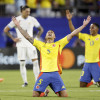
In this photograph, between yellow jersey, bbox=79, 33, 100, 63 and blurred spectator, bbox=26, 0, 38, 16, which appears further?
blurred spectator, bbox=26, 0, 38, 16

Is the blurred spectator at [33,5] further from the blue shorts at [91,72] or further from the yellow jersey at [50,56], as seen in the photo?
the yellow jersey at [50,56]

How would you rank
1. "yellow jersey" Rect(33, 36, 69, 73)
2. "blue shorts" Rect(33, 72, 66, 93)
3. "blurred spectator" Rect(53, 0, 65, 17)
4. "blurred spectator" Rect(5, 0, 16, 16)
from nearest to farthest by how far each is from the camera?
"blue shorts" Rect(33, 72, 66, 93) → "yellow jersey" Rect(33, 36, 69, 73) → "blurred spectator" Rect(5, 0, 16, 16) → "blurred spectator" Rect(53, 0, 65, 17)

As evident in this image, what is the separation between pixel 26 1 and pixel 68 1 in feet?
7.81

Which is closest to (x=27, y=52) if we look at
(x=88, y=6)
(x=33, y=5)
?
(x=33, y=5)

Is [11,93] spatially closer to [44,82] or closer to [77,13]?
[44,82]

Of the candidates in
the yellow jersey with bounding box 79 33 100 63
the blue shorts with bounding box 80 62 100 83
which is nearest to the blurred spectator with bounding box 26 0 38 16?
the yellow jersey with bounding box 79 33 100 63

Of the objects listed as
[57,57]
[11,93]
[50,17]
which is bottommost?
[11,93]

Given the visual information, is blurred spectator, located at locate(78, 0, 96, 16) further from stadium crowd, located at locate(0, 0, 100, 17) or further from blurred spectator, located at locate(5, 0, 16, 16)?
blurred spectator, located at locate(5, 0, 16, 16)

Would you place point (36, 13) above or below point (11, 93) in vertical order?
above

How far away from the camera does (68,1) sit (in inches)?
907

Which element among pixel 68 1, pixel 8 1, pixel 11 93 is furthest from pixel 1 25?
pixel 11 93

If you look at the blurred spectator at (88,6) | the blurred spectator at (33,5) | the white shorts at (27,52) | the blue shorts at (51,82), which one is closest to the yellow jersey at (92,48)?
the white shorts at (27,52)

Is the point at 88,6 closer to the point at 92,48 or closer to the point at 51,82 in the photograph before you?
the point at 92,48

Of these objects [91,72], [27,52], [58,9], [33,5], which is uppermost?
[33,5]
